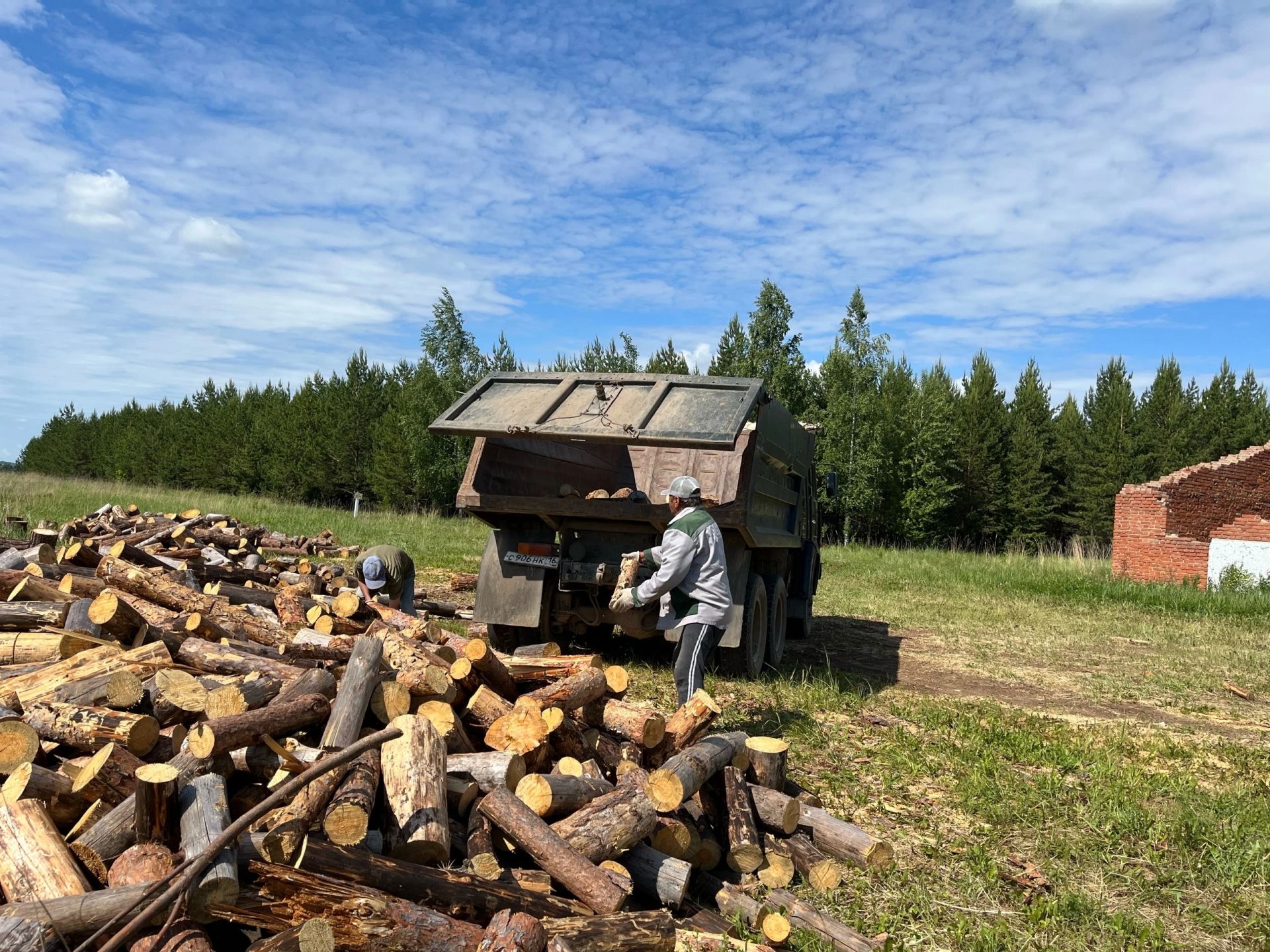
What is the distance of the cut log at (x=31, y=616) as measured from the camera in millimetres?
5734

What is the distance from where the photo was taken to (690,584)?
6.00 metres

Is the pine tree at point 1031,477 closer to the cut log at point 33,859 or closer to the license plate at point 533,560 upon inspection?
the license plate at point 533,560

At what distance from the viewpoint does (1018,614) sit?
14594mm

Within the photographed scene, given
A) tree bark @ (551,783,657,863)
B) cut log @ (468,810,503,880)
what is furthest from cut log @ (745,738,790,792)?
cut log @ (468,810,503,880)

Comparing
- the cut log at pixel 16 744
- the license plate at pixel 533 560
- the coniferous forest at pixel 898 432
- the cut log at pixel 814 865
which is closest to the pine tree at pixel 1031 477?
the coniferous forest at pixel 898 432

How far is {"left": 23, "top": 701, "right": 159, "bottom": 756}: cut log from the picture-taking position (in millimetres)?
3717

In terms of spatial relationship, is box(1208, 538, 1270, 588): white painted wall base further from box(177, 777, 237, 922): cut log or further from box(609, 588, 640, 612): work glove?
box(177, 777, 237, 922): cut log

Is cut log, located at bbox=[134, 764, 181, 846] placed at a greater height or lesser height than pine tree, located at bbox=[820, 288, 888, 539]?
lesser

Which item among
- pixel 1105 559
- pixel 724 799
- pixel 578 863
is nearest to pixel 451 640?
pixel 724 799

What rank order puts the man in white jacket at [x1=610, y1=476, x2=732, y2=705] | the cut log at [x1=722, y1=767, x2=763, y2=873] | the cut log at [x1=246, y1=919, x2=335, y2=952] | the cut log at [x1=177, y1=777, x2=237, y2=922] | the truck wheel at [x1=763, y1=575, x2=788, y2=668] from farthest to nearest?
the truck wheel at [x1=763, y1=575, x2=788, y2=668] → the man in white jacket at [x1=610, y1=476, x2=732, y2=705] → the cut log at [x1=722, y1=767, x2=763, y2=873] → the cut log at [x1=177, y1=777, x2=237, y2=922] → the cut log at [x1=246, y1=919, x2=335, y2=952]

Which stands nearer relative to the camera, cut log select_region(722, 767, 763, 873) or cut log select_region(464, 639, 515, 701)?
cut log select_region(722, 767, 763, 873)

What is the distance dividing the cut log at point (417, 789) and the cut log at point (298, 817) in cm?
20

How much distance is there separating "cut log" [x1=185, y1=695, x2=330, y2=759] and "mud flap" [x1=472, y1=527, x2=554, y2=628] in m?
3.50

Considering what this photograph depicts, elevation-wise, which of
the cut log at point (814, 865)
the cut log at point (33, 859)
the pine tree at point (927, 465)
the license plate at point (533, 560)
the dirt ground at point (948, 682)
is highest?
the pine tree at point (927, 465)
